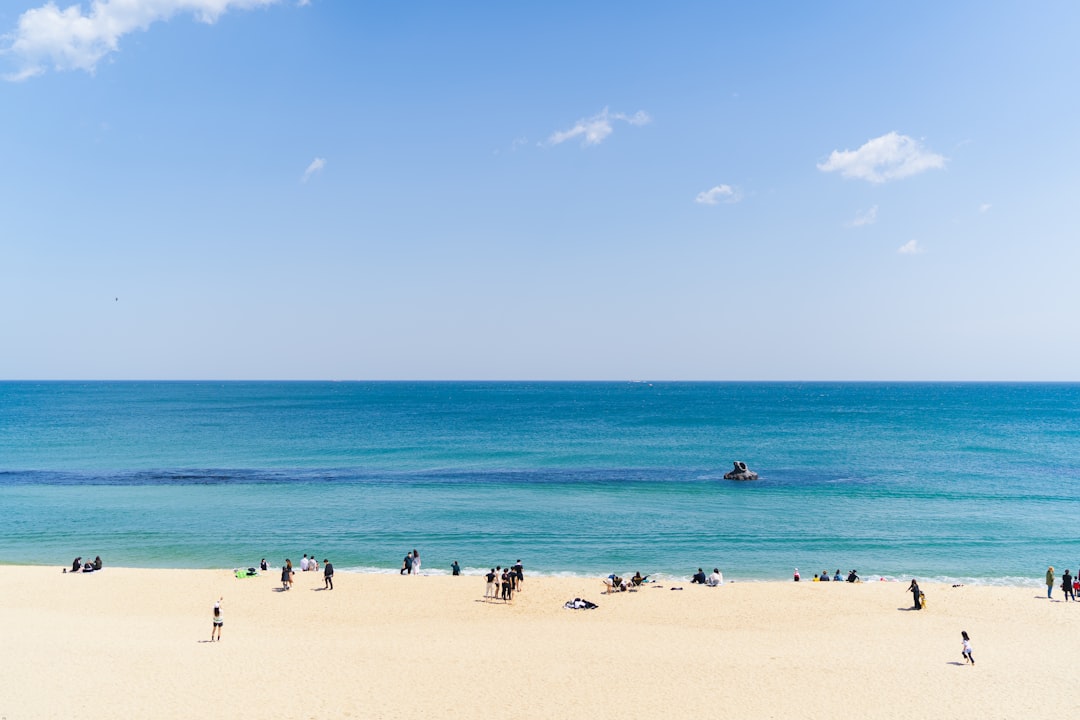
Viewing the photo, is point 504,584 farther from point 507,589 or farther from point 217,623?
point 217,623

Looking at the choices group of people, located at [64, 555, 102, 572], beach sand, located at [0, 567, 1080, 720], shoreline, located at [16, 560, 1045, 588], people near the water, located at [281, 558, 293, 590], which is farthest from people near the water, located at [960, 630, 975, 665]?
group of people, located at [64, 555, 102, 572]

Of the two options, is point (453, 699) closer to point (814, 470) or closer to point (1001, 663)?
point (1001, 663)

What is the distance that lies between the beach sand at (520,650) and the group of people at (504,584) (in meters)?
0.57

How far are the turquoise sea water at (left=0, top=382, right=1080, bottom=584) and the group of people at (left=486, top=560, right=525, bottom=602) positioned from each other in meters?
4.27

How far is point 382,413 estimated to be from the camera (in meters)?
141

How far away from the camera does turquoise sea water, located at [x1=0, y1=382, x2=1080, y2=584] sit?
1403 inches

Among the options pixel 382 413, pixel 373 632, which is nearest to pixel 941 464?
pixel 373 632

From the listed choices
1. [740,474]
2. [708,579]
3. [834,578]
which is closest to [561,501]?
[740,474]

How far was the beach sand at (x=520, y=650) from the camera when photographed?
17.9m

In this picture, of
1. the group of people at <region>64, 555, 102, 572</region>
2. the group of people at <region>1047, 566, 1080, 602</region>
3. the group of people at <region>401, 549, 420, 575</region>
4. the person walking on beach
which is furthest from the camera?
the group of people at <region>401, 549, 420, 575</region>

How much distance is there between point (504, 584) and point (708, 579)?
31.8 ft

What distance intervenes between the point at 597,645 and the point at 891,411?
466 feet

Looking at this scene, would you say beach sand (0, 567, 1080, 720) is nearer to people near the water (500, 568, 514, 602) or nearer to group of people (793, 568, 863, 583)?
people near the water (500, 568, 514, 602)

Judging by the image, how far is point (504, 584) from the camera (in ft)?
91.1
